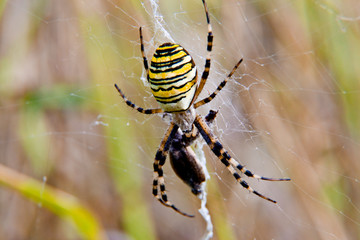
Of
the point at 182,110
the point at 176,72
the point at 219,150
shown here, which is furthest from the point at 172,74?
the point at 219,150

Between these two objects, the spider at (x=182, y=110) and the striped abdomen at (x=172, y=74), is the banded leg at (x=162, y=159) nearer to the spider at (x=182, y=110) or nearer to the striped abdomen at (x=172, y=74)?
the spider at (x=182, y=110)

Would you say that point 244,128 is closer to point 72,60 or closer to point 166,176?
→ point 166,176

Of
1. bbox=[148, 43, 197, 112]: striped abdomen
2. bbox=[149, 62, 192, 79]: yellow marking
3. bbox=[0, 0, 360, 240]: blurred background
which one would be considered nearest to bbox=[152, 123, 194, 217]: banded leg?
bbox=[0, 0, 360, 240]: blurred background

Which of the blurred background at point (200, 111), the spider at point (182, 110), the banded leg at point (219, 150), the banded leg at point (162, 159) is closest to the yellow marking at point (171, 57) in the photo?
the spider at point (182, 110)

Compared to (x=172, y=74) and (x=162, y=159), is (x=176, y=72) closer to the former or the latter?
(x=172, y=74)

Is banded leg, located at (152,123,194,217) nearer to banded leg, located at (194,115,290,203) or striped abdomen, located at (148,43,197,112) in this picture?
banded leg, located at (194,115,290,203)

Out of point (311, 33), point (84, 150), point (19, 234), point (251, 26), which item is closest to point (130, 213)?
point (84, 150)
